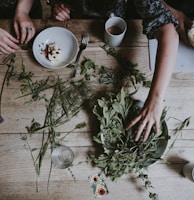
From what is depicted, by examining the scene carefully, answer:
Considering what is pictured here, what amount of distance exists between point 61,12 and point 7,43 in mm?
260

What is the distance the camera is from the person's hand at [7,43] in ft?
3.55

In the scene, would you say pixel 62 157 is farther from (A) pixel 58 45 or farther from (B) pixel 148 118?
(A) pixel 58 45

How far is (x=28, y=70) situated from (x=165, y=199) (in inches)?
26.7

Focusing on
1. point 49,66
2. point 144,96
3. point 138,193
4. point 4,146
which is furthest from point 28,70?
point 138,193

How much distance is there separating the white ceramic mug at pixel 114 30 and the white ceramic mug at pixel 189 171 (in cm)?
51

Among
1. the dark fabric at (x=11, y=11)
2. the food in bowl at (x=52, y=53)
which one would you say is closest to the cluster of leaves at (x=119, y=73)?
the food in bowl at (x=52, y=53)

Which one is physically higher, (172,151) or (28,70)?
(28,70)

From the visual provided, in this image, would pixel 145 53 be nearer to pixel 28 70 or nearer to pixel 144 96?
pixel 144 96

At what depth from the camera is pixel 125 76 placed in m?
1.08

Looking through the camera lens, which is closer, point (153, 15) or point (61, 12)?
point (153, 15)

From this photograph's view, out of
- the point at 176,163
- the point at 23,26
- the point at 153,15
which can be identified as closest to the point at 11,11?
the point at 23,26

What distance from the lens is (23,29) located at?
1.10 meters

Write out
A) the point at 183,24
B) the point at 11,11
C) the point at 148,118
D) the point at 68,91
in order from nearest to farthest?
1. the point at 148,118
2. the point at 68,91
3. the point at 183,24
4. the point at 11,11

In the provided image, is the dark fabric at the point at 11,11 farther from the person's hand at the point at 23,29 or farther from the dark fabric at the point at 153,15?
the dark fabric at the point at 153,15
